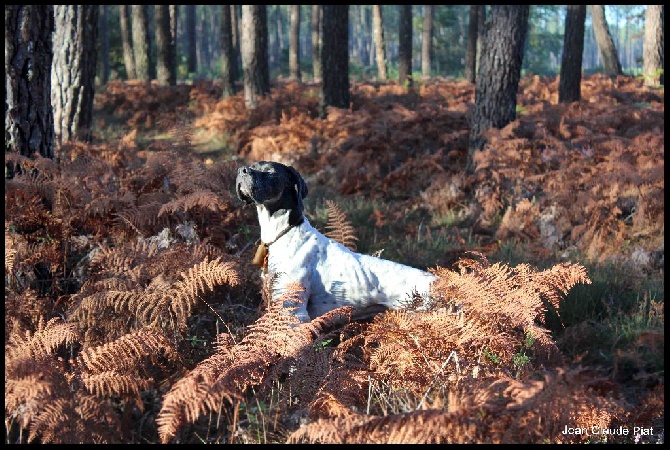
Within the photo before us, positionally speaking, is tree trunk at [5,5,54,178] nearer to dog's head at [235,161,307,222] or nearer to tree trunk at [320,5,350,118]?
dog's head at [235,161,307,222]

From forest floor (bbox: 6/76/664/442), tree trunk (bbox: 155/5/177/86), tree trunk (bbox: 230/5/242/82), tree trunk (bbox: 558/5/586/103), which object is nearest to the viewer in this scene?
forest floor (bbox: 6/76/664/442)

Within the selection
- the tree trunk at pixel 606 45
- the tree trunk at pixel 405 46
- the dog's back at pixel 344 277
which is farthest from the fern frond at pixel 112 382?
the tree trunk at pixel 606 45

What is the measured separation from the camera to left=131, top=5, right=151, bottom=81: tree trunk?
60.6 feet

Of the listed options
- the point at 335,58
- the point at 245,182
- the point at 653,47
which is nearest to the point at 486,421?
the point at 245,182

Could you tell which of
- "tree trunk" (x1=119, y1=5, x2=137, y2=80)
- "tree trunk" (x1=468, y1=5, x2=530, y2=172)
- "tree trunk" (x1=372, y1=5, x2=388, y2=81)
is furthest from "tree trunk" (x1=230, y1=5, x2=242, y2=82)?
"tree trunk" (x1=468, y1=5, x2=530, y2=172)

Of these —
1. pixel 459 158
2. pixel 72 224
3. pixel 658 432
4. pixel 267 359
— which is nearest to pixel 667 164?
pixel 459 158

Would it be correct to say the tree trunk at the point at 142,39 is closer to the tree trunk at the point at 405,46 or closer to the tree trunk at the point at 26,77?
the tree trunk at the point at 405,46

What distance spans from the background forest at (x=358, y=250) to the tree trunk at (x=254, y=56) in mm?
3306

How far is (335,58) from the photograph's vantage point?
479 inches

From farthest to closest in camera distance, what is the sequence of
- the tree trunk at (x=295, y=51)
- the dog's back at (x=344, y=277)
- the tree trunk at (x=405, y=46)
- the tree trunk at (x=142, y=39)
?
the tree trunk at (x=295, y=51) < the tree trunk at (x=405, y=46) < the tree trunk at (x=142, y=39) < the dog's back at (x=344, y=277)

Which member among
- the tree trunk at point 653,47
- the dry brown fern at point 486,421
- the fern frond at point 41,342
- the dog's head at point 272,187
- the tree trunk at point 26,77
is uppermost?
the tree trunk at point 653,47

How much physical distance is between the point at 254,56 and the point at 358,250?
9582mm

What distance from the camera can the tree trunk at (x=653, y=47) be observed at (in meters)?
17.5

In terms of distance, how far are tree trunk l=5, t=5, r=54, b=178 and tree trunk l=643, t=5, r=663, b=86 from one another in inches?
665
